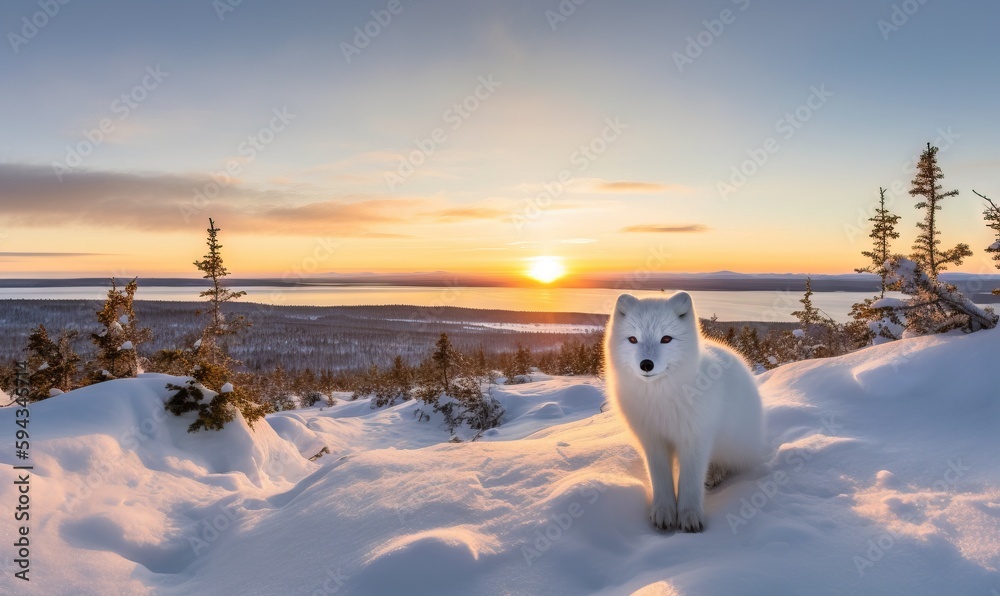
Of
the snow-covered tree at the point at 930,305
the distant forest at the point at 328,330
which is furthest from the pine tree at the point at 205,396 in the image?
the distant forest at the point at 328,330

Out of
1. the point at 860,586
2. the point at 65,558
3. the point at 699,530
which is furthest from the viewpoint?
the point at 65,558

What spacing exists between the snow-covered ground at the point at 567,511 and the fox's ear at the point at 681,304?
4.41 feet

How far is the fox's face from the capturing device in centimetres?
317

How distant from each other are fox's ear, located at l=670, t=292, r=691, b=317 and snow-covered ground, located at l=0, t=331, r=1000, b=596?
1.34 metres

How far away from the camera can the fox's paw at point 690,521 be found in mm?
2977

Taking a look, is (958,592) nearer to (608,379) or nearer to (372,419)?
(608,379)

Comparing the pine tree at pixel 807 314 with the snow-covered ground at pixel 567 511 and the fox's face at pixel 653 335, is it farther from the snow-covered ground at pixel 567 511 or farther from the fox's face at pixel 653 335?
the fox's face at pixel 653 335

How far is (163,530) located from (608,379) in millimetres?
4192

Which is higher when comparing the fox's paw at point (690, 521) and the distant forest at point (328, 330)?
the fox's paw at point (690, 521)

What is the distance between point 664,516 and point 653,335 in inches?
48.1

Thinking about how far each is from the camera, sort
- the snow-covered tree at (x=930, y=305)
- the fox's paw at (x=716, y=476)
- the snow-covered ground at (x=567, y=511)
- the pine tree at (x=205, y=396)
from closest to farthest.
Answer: the snow-covered ground at (x=567, y=511) < the fox's paw at (x=716, y=476) < the snow-covered tree at (x=930, y=305) < the pine tree at (x=205, y=396)

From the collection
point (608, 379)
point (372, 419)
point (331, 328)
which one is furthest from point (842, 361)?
point (331, 328)

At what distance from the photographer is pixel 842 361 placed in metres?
5.26

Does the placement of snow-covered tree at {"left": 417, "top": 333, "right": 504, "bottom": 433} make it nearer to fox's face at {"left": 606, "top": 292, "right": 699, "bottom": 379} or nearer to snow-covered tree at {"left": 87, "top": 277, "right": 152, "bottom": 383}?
snow-covered tree at {"left": 87, "top": 277, "right": 152, "bottom": 383}
